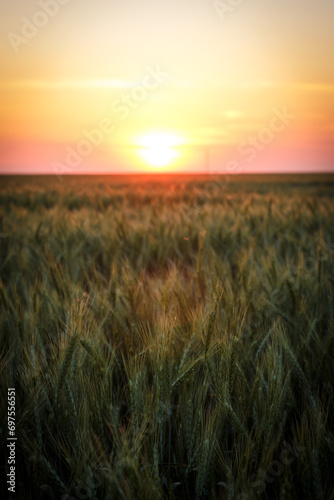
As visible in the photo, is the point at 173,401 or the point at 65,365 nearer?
the point at 65,365

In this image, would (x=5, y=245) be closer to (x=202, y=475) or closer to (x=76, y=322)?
(x=76, y=322)

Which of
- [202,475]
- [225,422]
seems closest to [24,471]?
[202,475]

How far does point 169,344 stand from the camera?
3.42 feet

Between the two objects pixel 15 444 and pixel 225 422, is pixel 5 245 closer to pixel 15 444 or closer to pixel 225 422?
pixel 15 444

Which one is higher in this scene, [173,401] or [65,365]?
[65,365]

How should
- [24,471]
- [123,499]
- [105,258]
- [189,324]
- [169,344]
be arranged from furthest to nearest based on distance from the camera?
[105,258] < [189,324] < [169,344] < [24,471] < [123,499]

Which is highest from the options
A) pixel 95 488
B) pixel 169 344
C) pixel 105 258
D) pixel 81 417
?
pixel 105 258

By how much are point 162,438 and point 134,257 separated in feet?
6.73

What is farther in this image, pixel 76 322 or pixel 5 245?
pixel 5 245

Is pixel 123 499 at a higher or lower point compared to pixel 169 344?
lower

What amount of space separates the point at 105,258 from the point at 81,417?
1892mm

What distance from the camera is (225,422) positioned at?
1053 millimetres

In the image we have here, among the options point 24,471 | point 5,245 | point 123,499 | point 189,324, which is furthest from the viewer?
point 5,245

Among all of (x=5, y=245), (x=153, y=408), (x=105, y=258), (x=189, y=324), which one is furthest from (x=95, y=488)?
(x=5, y=245)
